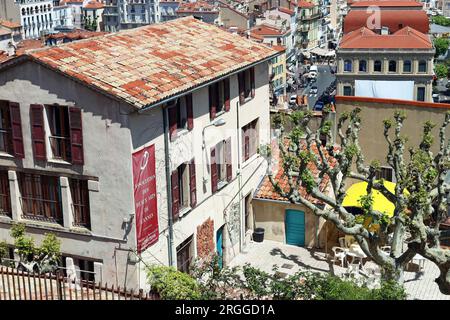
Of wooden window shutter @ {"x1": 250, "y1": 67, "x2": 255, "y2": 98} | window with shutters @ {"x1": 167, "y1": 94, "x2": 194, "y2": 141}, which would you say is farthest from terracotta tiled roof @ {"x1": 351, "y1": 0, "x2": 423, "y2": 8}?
window with shutters @ {"x1": 167, "y1": 94, "x2": 194, "y2": 141}

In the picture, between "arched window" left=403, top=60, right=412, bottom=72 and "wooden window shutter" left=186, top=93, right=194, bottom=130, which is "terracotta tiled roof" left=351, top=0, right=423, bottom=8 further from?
"wooden window shutter" left=186, top=93, right=194, bottom=130

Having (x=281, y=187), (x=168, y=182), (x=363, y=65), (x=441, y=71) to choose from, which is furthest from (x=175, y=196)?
(x=441, y=71)

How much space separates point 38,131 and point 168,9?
129 metres

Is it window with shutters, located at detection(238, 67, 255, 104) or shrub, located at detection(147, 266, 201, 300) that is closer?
shrub, located at detection(147, 266, 201, 300)

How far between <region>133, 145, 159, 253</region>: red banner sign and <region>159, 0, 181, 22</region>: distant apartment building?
418 ft

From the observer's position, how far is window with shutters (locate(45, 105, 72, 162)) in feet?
73.2

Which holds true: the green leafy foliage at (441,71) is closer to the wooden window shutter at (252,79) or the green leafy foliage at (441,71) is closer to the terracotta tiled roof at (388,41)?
the terracotta tiled roof at (388,41)

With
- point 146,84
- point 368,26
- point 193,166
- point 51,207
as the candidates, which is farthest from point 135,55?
point 368,26

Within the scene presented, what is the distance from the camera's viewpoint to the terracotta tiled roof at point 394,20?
9506 cm

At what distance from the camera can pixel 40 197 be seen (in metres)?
23.5

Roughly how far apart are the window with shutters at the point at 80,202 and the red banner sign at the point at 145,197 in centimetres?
197

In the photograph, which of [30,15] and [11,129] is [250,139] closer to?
[11,129]

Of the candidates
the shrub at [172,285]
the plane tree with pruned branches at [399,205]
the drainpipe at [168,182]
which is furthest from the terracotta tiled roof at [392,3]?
the shrub at [172,285]
